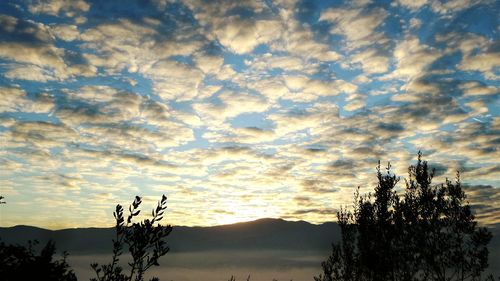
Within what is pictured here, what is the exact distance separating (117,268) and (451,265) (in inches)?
974

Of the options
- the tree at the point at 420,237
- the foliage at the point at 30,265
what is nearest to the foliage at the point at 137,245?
the foliage at the point at 30,265

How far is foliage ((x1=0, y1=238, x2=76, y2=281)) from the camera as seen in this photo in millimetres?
13805

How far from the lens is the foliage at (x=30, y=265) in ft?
45.3

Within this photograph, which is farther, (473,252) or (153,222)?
(473,252)

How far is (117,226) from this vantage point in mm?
11297

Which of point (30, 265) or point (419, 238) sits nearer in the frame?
point (30, 265)

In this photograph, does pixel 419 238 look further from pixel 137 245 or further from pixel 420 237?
pixel 137 245

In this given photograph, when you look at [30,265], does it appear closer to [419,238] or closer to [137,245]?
[137,245]

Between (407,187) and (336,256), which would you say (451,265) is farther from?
(336,256)

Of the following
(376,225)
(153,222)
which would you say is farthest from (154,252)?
(376,225)

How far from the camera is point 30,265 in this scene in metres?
13.9

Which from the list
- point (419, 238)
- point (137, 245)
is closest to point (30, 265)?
point (137, 245)

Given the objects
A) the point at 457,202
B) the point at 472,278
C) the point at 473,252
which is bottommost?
the point at 472,278

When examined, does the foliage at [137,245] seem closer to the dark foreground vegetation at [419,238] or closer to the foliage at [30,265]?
the foliage at [30,265]
